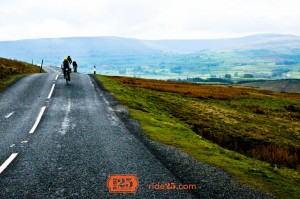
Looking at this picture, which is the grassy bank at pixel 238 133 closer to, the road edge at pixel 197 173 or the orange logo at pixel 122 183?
the road edge at pixel 197 173

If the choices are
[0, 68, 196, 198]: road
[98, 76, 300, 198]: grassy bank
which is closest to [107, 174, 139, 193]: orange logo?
[0, 68, 196, 198]: road

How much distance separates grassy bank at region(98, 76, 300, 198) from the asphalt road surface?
110cm

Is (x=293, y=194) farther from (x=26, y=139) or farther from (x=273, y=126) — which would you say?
(x=273, y=126)

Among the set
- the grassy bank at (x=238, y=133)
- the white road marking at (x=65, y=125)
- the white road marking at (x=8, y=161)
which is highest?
the white road marking at (x=65, y=125)

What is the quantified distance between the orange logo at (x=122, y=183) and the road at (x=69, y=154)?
0.41 ft

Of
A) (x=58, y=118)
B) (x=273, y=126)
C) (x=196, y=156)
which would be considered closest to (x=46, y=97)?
(x=58, y=118)

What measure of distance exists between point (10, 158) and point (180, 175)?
5327 millimetres

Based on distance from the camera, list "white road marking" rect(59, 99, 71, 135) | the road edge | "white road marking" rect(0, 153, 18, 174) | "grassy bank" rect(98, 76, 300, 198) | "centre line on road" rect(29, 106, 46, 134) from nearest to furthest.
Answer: the road edge, "white road marking" rect(0, 153, 18, 174), "grassy bank" rect(98, 76, 300, 198), "white road marking" rect(59, 99, 71, 135), "centre line on road" rect(29, 106, 46, 134)

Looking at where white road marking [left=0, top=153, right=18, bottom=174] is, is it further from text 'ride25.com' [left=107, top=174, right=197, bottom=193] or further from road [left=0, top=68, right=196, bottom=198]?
text 'ride25.com' [left=107, top=174, right=197, bottom=193]

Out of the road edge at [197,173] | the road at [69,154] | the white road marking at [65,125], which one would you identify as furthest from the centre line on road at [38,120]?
the road edge at [197,173]

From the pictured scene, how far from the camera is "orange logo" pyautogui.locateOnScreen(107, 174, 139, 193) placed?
7469 mm

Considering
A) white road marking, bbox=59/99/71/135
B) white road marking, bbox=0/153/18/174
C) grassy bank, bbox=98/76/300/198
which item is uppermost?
white road marking, bbox=59/99/71/135

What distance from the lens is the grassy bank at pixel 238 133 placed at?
9.50 m

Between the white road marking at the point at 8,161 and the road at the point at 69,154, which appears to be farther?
the white road marking at the point at 8,161
